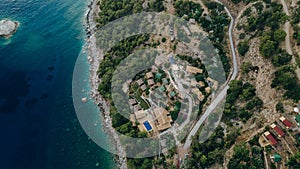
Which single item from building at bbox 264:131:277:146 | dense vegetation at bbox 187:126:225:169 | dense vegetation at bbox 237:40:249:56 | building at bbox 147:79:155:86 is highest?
dense vegetation at bbox 237:40:249:56

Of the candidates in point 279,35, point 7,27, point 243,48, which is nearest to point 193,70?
point 243,48

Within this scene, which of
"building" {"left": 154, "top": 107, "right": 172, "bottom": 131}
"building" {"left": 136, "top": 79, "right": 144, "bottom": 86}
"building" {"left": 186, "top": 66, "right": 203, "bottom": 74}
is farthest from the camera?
"building" {"left": 136, "top": 79, "right": 144, "bottom": 86}

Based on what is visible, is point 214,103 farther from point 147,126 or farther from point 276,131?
point 147,126

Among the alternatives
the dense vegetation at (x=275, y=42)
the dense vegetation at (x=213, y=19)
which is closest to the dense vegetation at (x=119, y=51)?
the dense vegetation at (x=213, y=19)

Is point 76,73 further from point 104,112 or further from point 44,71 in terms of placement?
point 104,112

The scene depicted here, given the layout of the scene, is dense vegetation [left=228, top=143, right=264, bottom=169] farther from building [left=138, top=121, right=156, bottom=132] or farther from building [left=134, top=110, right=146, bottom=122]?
building [left=134, top=110, right=146, bottom=122]

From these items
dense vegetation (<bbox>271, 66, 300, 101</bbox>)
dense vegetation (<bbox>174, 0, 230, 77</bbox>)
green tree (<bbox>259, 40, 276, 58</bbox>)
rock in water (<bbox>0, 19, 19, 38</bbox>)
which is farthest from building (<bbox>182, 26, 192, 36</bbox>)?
rock in water (<bbox>0, 19, 19, 38</bbox>)
